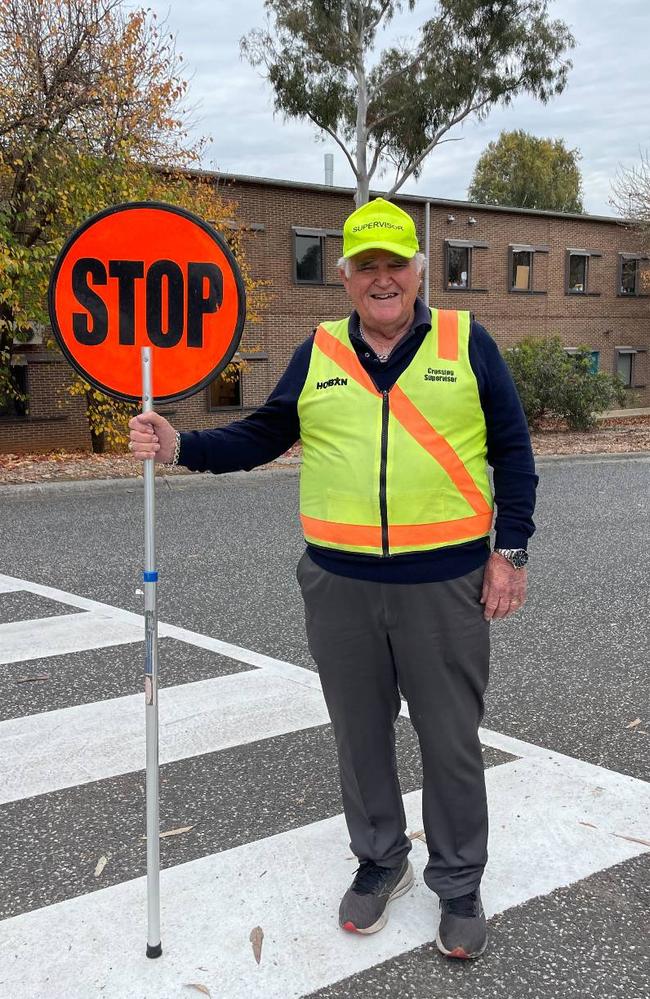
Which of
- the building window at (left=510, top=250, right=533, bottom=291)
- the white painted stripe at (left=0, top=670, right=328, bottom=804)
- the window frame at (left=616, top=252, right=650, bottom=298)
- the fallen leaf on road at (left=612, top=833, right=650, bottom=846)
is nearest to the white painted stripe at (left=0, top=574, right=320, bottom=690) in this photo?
the white painted stripe at (left=0, top=670, right=328, bottom=804)

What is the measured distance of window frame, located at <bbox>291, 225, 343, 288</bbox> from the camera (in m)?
26.5

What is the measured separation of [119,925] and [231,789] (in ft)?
3.08

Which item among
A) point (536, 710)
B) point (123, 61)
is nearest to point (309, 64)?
point (123, 61)

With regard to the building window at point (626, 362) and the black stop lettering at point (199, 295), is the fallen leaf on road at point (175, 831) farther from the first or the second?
the building window at point (626, 362)

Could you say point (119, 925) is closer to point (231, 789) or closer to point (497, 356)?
point (231, 789)

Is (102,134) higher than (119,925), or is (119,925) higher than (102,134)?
(102,134)

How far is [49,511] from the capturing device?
35.2ft

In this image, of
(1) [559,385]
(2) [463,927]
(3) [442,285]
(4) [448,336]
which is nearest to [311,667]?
(2) [463,927]

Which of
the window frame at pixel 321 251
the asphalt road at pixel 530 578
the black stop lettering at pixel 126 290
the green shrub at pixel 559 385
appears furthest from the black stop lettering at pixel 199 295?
the window frame at pixel 321 251

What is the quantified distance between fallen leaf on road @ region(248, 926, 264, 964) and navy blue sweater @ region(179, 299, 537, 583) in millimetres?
1075

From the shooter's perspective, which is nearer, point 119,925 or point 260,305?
point 119,925

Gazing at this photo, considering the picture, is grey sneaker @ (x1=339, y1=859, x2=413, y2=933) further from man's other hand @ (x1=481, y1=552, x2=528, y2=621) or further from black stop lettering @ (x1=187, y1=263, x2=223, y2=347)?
black stop lettering @ (x1=187, y1=263, x2=223, y2=347)

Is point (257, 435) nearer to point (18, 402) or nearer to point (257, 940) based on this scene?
point (257, 940)

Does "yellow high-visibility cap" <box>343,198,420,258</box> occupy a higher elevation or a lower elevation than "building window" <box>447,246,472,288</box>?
lower
